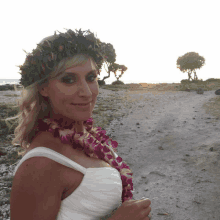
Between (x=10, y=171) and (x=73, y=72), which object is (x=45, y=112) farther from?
(x=10, y=171)

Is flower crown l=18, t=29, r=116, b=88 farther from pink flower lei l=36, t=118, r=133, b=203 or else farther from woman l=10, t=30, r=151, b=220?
pink flower lei l=36, t=118, r=133, b=203

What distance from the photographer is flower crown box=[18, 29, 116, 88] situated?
1.65 metres

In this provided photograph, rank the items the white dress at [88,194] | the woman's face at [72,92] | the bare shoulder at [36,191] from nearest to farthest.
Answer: the bare shoulder at [36,191]
the white dress at [88,194]
the woman's face at [72,92]

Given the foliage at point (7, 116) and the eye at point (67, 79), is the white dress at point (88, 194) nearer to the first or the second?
the eye at point (67, 79)

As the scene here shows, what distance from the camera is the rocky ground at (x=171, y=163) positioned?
378cm

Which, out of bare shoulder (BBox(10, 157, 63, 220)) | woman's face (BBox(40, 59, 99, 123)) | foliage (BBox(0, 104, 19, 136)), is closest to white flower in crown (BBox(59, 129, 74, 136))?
woman's face (BBox(40, 59, 99, 123))

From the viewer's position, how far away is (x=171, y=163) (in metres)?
5.45

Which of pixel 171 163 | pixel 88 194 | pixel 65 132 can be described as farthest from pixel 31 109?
pixel 171 163

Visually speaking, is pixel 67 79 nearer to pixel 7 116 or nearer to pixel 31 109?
pixel 31 109

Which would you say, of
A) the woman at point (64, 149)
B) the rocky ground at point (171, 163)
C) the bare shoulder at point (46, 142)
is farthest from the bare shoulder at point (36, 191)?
the rocky ground at point (171, 163)

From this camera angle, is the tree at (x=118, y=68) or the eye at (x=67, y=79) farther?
the tree at (x=118, y=68)

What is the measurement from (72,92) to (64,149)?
50 centimetres

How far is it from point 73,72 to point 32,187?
3.17 ft

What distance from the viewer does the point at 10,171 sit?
15.9 feet
